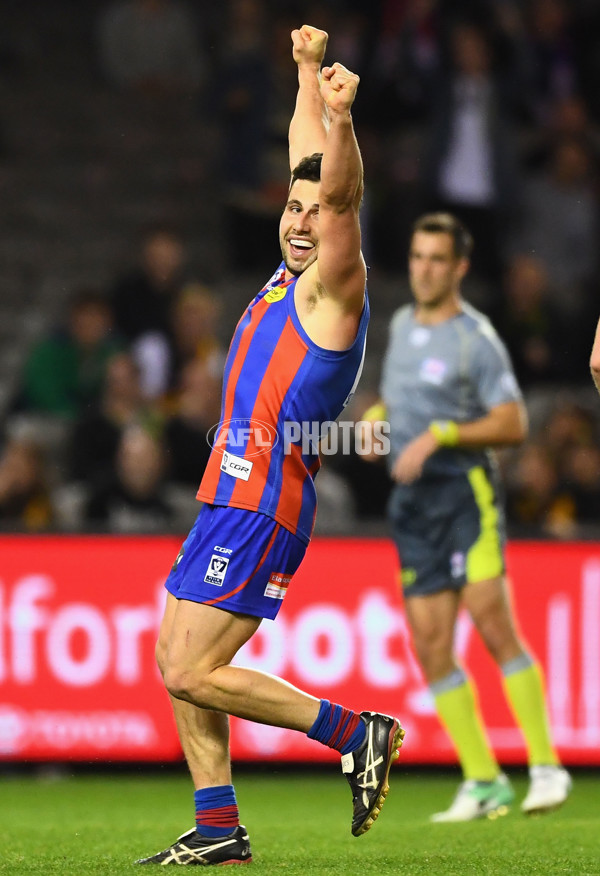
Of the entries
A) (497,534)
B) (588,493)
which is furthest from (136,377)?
(497,534)

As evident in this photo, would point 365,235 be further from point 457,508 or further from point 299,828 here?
point 299,828

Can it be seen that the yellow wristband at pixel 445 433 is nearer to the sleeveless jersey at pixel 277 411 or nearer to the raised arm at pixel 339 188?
the sleeveless jersey at pixel 277 411

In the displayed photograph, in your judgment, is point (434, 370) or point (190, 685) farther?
point (434, 370)

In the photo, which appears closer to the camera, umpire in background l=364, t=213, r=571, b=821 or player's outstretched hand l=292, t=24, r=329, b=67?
player's outstretched hand l=292, t=24, r=329, b=67

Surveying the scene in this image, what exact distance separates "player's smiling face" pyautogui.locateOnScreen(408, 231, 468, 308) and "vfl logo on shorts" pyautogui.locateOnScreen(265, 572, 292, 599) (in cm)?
266

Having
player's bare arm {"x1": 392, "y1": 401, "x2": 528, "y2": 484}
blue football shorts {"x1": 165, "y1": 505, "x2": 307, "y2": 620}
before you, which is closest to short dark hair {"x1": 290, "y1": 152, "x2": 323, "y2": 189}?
blue football shorts {"x1": 165, "y1": 505, "x2": 307, "y2": 620}

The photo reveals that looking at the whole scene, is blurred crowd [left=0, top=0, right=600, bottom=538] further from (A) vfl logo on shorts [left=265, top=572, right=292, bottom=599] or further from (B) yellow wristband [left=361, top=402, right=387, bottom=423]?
(A) vfl logo on shorts [left=265, top=572, right=292, bottom=599]

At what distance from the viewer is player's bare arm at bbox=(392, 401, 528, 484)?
7285 mm

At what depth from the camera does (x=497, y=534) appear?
7.61 m

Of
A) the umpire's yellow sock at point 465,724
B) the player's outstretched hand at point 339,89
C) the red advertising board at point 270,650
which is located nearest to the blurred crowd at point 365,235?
the red advertising board at point 270,650

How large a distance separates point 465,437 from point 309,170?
7.45ft

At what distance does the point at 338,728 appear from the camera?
5375mm

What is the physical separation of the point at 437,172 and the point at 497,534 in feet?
20.2

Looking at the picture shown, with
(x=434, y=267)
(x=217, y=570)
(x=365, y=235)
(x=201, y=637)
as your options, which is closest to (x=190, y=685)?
(x=201, y=637)
